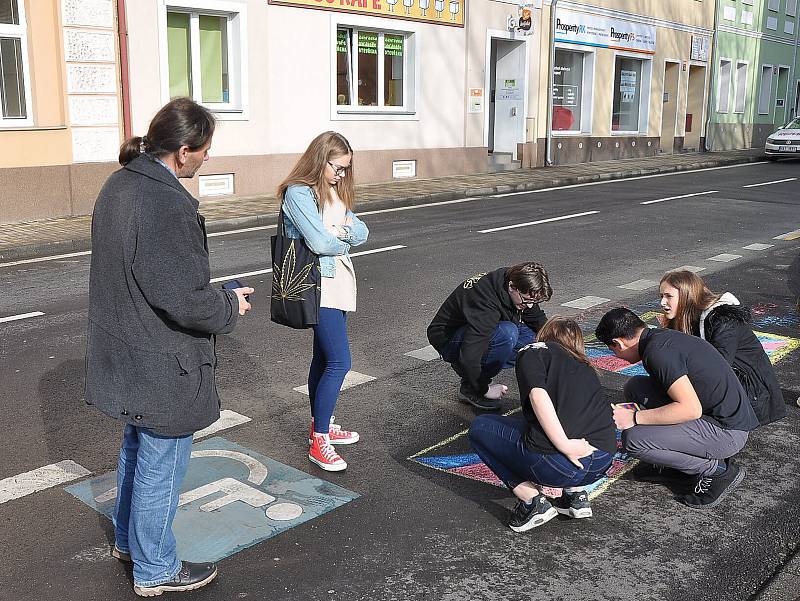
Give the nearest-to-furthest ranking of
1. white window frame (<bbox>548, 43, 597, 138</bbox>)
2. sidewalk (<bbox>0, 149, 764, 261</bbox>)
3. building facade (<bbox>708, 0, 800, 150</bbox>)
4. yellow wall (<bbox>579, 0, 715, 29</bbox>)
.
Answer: sidewalk (<bbox>0, 149, 764, 261</bbox>) < white window frame (<bbox>548, 43, 597, 138</bbox>) < yellow wall (<bbox>579, 0, 715, 29</bbox>) < building facade (<bbox>708, 0, 800, 150</bbox>)

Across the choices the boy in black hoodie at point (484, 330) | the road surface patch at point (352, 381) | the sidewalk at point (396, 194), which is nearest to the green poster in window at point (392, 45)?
the sidewalk at point (396, 194)

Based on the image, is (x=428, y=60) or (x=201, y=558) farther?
(x=428, y=60)

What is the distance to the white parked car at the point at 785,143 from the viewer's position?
2838cm

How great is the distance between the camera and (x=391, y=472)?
4.54 meters

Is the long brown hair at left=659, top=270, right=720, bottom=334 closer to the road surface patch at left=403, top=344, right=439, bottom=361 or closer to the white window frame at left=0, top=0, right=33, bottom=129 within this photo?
the road surface patch at left=403, top=344, right=439, bottom=361

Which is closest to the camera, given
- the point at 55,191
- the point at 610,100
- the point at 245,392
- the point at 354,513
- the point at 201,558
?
the point at 201,558

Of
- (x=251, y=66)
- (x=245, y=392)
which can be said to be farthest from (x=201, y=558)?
(x=251, y=66)

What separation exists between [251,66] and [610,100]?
559 inches

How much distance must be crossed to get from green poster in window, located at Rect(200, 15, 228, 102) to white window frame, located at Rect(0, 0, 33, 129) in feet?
11.1

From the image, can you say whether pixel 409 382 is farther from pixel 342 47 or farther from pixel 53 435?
pixel 342 47

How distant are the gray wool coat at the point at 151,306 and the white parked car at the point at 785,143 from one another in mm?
29078

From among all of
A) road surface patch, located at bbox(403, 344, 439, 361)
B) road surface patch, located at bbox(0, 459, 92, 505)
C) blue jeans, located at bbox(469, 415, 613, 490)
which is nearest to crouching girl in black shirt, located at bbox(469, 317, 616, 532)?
blue jeans, located at bbox(469, 415, 613, 490)

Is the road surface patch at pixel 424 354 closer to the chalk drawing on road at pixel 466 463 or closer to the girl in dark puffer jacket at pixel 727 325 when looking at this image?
the chalk drawing on road at pixel 466 463

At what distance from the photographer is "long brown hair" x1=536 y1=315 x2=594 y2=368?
3.90 m
